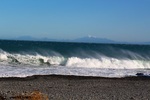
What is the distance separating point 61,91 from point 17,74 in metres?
7.96

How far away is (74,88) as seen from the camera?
19.8 metres

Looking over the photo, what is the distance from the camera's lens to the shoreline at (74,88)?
53.9ft

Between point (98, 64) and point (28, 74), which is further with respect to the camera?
point (98, 64)

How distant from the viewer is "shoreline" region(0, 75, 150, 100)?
53.9 feet

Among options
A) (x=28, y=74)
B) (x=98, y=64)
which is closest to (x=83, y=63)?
(x=98, y=64)

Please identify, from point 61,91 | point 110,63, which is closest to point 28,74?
point 61,91

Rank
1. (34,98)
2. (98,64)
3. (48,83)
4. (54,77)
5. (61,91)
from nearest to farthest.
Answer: (34,98) < (61,91) < (48,83) < (54,77) < (98,64)

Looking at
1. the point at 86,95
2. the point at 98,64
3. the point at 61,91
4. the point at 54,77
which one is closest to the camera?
the point at 86,95

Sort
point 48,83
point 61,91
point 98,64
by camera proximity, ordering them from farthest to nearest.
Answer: point 98,64
point 48,83
point 61,91

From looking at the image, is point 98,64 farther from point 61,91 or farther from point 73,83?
point 61,91

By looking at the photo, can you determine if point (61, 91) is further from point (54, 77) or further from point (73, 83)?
point (54, 77)

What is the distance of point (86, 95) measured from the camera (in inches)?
664

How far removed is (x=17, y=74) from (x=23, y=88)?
6509mm

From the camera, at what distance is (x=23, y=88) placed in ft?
63.0
